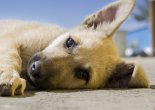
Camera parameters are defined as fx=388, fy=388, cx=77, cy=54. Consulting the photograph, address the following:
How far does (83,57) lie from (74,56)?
6cm

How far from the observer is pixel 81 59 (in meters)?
2.59

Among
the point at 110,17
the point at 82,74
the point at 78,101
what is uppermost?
the point at 110,17

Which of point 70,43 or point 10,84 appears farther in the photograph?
point 70,43

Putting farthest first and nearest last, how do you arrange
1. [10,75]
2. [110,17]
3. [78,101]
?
1. [110,17]
2. [10,75]
3. [78,101]

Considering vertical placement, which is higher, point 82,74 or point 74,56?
point 74,56

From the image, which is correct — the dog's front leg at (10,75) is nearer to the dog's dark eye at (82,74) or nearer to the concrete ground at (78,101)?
the concrete ground at (78,101)

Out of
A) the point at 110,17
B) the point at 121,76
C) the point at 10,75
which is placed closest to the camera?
the point at 10,75

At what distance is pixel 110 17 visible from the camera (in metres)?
3.09

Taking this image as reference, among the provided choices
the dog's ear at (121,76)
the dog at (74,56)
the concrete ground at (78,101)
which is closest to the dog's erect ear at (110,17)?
the dog at (74,56)

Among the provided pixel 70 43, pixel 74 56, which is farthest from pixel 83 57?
pixel 70 43

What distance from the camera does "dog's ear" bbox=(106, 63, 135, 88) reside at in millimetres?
2904

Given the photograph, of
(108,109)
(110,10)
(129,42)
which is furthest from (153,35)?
(108,109)

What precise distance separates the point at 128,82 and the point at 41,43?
72 cm

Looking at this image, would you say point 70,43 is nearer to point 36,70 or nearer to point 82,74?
point 82,74
